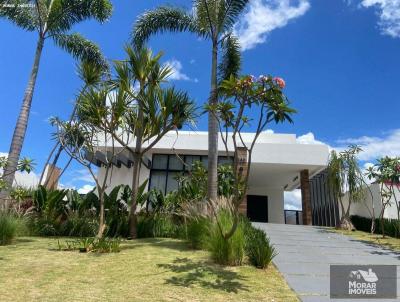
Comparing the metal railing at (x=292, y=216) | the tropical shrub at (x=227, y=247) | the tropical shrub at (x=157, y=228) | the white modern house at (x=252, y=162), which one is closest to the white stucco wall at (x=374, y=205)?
the white modern house at (x=252, y=162)

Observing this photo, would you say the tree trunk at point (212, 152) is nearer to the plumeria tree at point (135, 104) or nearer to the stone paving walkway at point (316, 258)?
the plumeria tree at point (135, 104)

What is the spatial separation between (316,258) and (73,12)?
12.4 metres

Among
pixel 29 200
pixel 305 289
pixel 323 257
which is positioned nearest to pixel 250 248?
pixel 305 289

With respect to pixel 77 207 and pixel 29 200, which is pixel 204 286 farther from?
pixel 29 200

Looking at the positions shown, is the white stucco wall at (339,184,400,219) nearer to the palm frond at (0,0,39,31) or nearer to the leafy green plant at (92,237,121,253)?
the leafy green plant at (92,237,121,253)

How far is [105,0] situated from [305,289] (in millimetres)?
12543

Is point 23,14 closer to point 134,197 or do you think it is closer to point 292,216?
point 134,197

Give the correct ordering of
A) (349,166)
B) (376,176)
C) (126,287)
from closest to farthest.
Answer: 1. (126,287)
2. (376,176)
3. (349,166)

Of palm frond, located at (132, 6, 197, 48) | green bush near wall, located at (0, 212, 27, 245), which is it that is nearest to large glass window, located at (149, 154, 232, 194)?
palm frond, located at (132, 6, 197, 48)

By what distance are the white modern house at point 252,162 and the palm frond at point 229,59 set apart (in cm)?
317

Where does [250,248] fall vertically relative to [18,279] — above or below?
above

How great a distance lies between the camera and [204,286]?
15.0 feet

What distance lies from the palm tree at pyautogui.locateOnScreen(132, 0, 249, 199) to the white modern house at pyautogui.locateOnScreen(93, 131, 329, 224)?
148 inches

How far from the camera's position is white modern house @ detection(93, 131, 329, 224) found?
1525 cm
